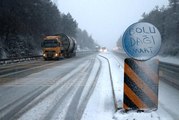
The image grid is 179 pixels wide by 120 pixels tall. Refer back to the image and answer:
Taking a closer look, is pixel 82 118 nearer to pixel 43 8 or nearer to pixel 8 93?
pixel 8 93

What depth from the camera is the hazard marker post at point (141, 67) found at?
8.52m

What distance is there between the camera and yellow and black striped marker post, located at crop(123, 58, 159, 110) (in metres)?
→ 8.73

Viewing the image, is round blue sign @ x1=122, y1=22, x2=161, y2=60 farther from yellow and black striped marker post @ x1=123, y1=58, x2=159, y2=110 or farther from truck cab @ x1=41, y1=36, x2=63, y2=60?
truck cab @ x1=41, y1=36, x2=63, y2=60

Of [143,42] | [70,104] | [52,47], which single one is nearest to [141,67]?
[143,42]

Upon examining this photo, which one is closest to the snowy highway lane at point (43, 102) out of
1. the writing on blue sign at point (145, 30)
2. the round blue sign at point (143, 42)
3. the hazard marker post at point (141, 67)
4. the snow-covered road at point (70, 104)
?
the snow-covered road at point (70, 104)

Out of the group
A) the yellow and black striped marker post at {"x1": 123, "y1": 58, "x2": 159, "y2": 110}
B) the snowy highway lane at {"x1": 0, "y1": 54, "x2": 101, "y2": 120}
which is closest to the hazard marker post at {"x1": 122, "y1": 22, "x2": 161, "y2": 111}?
the yellow and black striped marker post at {"x1": 123, "y1": 58, "x2": 159, "y2": 110}

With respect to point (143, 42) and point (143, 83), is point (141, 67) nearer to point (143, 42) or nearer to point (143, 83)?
point (143, 83)

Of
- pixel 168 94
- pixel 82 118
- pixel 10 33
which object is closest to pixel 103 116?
pixel 82 118

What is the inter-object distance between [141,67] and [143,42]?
2.01ft

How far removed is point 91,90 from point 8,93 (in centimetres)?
319

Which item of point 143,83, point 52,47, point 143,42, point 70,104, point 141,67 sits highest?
point 143,42

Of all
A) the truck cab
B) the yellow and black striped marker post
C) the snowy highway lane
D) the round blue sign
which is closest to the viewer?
the round blue sign

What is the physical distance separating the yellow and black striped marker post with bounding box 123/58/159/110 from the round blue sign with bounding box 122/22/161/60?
0.84 feet

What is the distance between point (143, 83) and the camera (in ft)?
28.8
